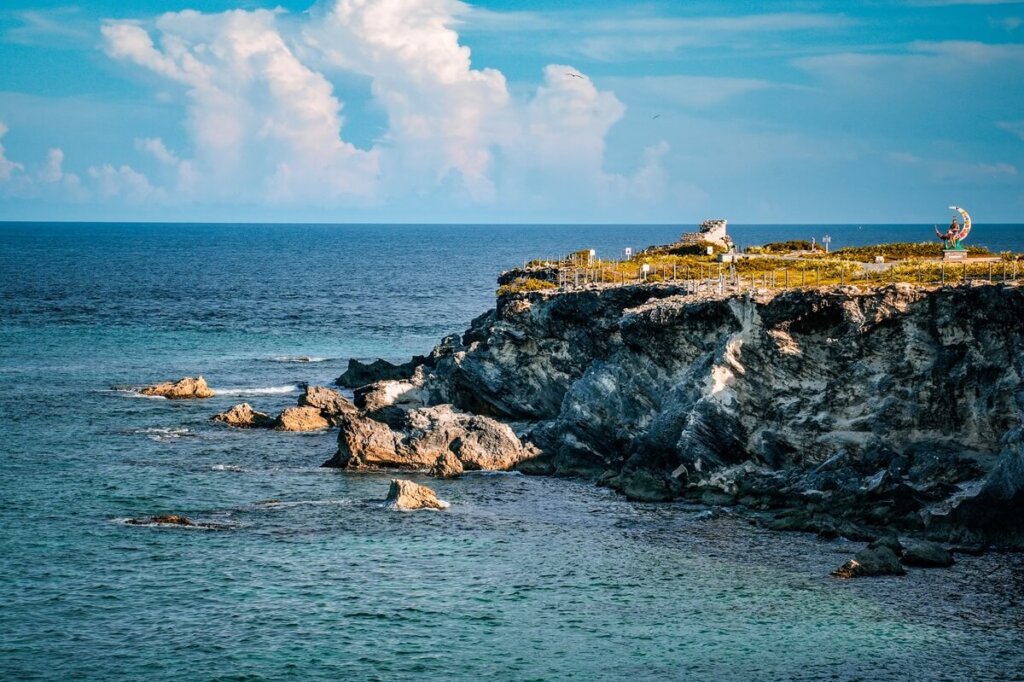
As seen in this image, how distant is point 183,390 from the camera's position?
86375 mm

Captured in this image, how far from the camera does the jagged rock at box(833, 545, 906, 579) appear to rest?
147ft

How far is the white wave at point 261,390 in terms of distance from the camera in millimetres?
89188

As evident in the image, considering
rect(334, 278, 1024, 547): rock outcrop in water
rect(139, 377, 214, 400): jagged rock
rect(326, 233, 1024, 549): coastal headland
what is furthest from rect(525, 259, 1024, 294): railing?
rect(139, 377, 214, 400): jagged rock

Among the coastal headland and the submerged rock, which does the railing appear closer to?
the coastal headland

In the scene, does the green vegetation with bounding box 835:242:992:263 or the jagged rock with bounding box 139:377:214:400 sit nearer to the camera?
the jagged rock with bounding box 139:377:214:400

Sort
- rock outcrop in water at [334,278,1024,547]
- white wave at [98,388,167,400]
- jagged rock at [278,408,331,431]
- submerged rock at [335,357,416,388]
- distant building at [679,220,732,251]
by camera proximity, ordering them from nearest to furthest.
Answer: rock outcrop in water at [334,278,1024,547], jagged rock at [278,408,331,431], white wave at [98,388,167,400], submerged rock at [335,357,416,388], distant building at [679,220,732,251]

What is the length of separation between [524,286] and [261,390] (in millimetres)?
22249

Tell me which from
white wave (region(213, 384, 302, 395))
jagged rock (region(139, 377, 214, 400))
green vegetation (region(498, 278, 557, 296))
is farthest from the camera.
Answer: white wave (region(213, 384, 302, 395))

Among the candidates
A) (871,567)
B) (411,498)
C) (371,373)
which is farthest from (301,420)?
(871,567)

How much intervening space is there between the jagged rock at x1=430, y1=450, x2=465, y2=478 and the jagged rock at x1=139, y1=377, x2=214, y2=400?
98.9ft

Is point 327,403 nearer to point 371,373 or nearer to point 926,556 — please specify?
point 371,373

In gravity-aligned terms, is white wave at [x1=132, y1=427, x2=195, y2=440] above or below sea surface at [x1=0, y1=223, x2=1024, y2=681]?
above

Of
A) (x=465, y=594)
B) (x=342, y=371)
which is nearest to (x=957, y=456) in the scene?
(x=465, y=594)

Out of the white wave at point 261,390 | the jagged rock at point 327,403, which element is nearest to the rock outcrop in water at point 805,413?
the jagged rock at point 327,403
